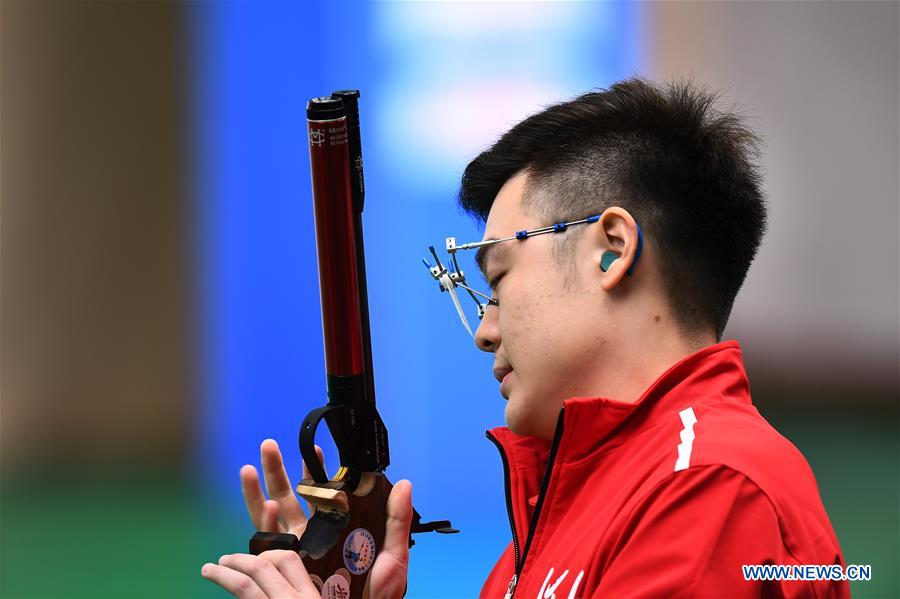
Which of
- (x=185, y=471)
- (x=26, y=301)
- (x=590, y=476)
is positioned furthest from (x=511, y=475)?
(x=26, y=301)

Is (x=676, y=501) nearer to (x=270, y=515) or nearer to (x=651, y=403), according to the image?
(x=651, y=403)

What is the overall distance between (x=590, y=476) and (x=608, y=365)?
139 millimetres

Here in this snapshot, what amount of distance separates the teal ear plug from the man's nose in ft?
0.66

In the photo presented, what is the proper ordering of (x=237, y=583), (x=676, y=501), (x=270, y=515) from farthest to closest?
(x=270, y=515)
(x=237, y=583)
(x=676, y=501)

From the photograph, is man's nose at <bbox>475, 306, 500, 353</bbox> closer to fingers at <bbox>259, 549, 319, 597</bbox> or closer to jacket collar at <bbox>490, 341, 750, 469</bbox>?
jacket collar at <bbox>490, 341, 750, 469</bbox>

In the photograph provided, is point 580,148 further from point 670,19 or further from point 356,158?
point 670,19

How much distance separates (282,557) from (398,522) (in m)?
0.21

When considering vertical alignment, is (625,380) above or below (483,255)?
below

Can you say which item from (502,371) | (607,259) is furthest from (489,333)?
(607,259)

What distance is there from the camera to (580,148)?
1.32 metres

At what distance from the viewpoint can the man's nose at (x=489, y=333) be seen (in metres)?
1.36

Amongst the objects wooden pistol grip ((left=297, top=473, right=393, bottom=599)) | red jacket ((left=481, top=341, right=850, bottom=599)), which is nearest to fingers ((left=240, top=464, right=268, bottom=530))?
wooden pistol grip ((left=297, top=473, right=393, bottom=599))

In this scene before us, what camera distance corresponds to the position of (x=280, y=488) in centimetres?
146

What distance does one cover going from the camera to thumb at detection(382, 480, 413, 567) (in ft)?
4.35
